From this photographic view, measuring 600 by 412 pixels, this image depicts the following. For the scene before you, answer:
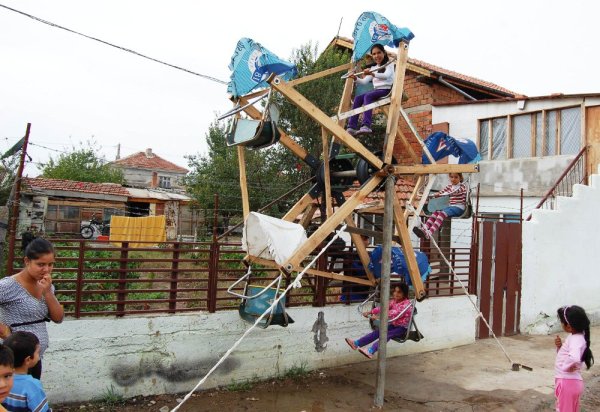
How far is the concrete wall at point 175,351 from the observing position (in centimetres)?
496

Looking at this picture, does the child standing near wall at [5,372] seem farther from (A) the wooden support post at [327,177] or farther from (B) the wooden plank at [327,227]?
(A) the wooden support post at [327,177]

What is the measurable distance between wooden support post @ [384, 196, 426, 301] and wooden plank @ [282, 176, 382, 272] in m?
0.48

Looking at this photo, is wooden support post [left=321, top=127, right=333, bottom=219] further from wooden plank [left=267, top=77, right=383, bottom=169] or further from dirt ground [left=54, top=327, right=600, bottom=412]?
dirt ground [left=54, top=327, right=600, bottom=412]

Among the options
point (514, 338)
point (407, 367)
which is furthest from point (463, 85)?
point (407, 367)

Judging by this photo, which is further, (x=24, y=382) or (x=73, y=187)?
(x=73, y=187)

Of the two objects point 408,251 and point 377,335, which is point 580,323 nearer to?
point 408,251

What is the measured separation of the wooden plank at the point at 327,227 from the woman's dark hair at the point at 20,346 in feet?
7.95

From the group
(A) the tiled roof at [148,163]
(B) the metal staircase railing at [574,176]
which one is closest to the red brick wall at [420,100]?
(B) the metal staircase railing at [574,176]

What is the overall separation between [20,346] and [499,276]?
834 centimetres

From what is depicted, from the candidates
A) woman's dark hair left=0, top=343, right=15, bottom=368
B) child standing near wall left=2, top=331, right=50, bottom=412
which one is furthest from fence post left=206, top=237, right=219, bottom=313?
woman's dark hair left=0, top=343, right=15, bottom=368

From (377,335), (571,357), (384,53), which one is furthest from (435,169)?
(571,357)

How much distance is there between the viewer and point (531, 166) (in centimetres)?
1335

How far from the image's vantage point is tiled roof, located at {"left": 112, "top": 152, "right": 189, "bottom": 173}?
50.9 meters

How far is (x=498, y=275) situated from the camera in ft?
29.8
